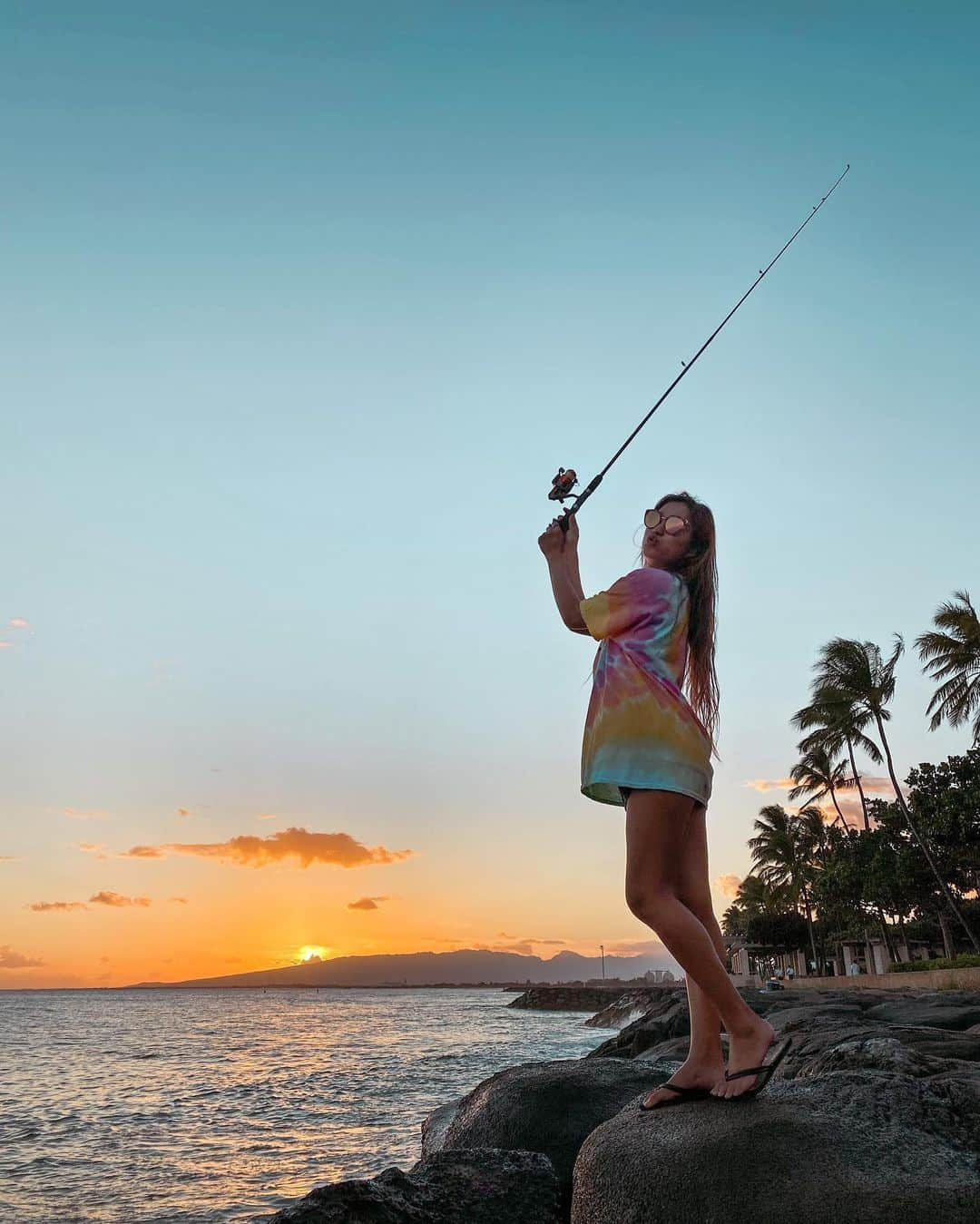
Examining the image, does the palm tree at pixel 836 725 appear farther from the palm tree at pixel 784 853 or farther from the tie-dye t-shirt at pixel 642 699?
the tie-dye t-shirt at pixel 642 699

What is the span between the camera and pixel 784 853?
58.5 metres

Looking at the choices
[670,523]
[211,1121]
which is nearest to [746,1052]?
[670,523]

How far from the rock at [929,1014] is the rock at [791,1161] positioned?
223 inches

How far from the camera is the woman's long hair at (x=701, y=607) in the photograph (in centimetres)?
389

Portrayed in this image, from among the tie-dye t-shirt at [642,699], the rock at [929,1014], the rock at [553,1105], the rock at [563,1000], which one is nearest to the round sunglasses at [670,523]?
the tie-dye t-shirt at [642,699]

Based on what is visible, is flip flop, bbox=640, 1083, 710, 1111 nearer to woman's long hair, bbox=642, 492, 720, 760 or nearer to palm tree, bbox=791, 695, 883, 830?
woman's long hair, bbox=642, 492, 720, 760

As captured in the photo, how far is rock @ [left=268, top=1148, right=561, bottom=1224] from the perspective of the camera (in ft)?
10.7

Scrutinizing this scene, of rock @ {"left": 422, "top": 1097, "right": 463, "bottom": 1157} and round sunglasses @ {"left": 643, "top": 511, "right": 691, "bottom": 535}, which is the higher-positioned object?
round sunglasses @ {"left": 643, "top": 511, "right": 691, "bottom": 535}

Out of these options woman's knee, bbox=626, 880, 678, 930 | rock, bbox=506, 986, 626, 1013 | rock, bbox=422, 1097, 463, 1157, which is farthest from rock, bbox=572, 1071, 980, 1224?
rock, bbox=506, 986, 626, 1013

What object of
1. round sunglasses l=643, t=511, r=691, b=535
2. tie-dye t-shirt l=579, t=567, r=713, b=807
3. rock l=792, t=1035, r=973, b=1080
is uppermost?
round sunglasses l=643, t=511, r=691, b=535

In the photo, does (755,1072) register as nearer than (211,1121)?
Yes

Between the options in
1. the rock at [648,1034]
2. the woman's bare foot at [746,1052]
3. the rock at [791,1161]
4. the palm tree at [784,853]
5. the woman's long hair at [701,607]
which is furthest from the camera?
the palm tree at [784,853]

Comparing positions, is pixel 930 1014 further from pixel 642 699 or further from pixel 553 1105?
pixel 642 699

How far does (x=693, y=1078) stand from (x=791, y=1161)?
0.58 metres
